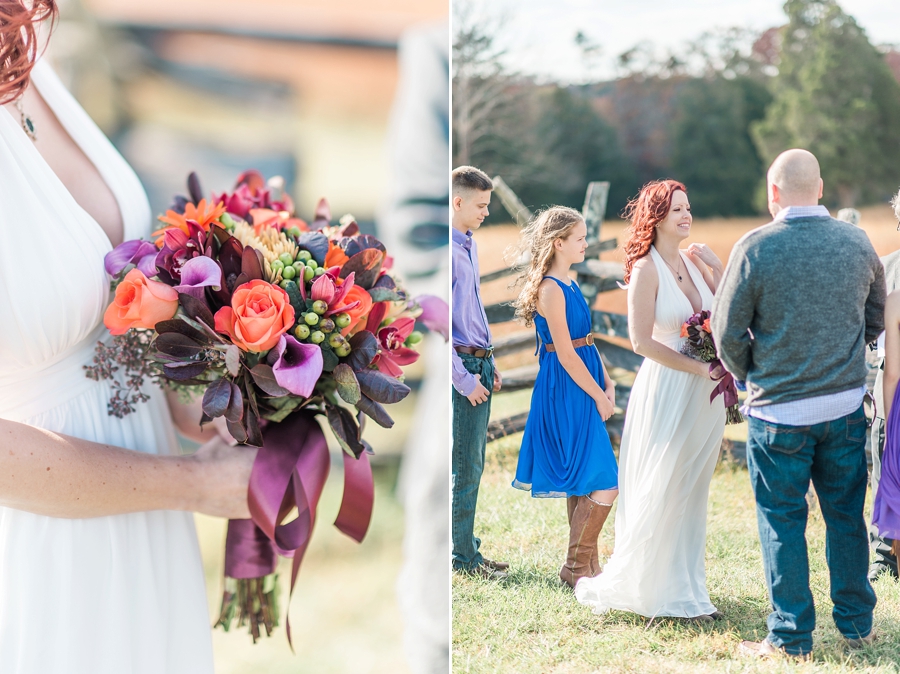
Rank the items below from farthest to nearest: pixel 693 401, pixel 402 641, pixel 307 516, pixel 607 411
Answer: pixel 402 641, pixel 607 411, pixel 693 401, pixel 307 516

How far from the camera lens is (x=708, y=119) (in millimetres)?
12242

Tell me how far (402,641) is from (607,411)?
80.0 inches

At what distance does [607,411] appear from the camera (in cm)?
253

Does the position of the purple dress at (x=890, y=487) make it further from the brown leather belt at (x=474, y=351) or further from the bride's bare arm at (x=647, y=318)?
the brown leather belt at (x=474, y=351)

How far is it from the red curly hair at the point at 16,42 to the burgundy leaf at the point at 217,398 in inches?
24.3

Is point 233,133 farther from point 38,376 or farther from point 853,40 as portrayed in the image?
point 853,40

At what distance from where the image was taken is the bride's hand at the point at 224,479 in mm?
1615

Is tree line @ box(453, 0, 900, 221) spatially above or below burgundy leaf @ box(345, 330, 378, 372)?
above

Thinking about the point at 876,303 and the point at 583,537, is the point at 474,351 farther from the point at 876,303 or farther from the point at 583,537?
the point at 876,303

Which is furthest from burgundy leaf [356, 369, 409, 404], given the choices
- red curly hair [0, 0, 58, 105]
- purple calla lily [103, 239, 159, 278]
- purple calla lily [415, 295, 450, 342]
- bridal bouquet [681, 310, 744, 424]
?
bridal bouquet [681, 310, 744, 424]

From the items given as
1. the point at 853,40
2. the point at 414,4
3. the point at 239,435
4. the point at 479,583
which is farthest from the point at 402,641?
the point at 853,40

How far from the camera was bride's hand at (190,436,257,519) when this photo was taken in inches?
63.6

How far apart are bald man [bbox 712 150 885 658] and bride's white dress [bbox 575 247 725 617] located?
295 millimetres

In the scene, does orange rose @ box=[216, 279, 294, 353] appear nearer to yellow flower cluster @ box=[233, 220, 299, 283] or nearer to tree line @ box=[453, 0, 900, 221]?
yellow flower cluster @ box=[233, 220, 299, 283]
